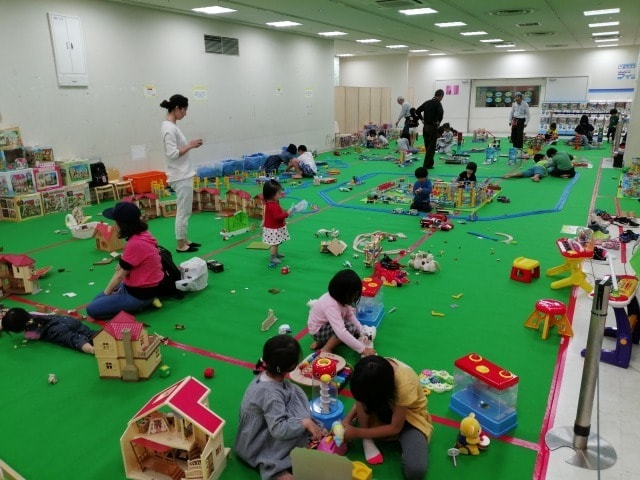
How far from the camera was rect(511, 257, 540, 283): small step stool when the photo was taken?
5.04 metres

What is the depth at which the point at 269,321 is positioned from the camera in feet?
13.8

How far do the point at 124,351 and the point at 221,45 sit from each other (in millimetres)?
10652

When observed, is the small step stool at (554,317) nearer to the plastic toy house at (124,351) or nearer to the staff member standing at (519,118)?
the plastic toy house at (124,351)

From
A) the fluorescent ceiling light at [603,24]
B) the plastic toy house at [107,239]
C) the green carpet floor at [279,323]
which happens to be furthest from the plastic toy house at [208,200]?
the fluorescent ceiling light at [603,24]

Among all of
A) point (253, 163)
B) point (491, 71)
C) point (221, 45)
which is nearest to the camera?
point (221, 45)

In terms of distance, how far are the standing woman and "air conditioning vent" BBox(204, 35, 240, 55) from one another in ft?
22.2

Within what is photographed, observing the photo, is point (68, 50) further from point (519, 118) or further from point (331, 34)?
point (519, 118)

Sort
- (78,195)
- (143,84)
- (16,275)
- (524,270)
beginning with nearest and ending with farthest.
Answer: (16,275), (524,270), (78,195), (143,84)

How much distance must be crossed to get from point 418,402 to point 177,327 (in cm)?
237

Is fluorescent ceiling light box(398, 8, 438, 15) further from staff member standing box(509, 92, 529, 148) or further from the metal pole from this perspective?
the metal pole

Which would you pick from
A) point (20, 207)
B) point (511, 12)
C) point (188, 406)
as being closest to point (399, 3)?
point (511, 12)

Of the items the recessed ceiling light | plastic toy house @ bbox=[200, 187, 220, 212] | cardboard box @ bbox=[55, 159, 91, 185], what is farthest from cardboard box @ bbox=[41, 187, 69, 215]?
the recessed ceiling light

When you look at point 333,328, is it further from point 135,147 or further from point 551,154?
point 551,154

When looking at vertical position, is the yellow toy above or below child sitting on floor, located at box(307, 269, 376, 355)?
below
